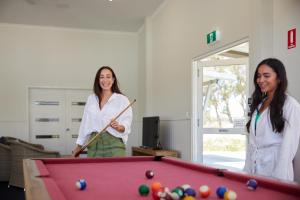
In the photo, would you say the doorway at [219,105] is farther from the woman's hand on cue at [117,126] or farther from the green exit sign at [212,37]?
the woman's hand on cue at [117,126]

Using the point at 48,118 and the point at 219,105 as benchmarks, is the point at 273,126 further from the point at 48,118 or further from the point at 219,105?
the point at 48,118

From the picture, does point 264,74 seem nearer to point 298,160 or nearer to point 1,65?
point 298,160

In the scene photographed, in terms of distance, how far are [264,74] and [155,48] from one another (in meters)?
4.97

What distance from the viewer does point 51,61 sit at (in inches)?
314

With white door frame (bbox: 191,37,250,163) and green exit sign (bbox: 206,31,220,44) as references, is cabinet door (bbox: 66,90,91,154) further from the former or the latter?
green exit sign (bbox: 206,31,220,44)

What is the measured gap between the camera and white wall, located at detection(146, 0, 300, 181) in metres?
3.14

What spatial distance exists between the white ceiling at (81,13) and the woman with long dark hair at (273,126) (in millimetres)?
4383

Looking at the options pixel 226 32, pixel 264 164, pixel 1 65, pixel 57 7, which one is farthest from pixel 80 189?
pixel 1 65

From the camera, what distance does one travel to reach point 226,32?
13.7 feet

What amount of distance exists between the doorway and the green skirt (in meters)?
2.41

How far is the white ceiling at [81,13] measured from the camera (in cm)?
638

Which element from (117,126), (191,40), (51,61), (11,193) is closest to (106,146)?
(117,126)

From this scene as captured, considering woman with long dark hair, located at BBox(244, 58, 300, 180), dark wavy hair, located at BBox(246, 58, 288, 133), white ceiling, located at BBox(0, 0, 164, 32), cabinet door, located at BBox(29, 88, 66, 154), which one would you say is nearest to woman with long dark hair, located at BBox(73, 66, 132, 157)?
woman with long dark hair, located at BBox(244, 58, 300, 180)

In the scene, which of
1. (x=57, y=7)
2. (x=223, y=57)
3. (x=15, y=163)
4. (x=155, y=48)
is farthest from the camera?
(x=155, y=48)
